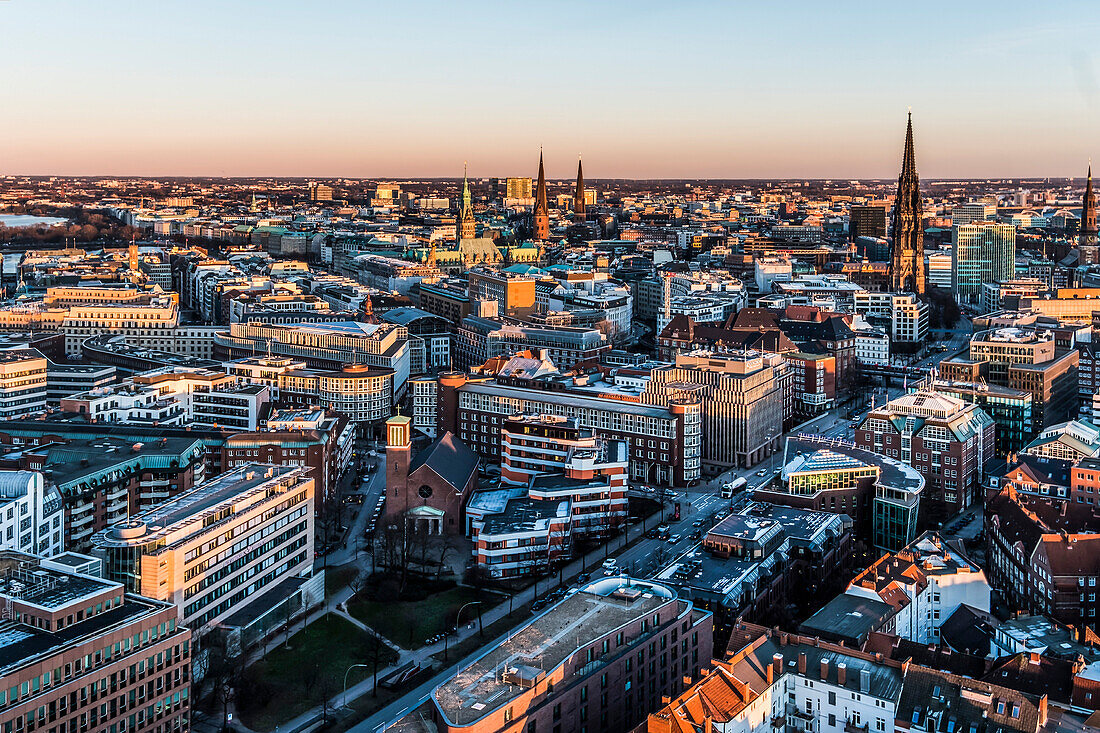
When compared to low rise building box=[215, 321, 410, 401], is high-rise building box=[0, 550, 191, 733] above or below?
below

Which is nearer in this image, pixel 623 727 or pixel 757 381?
pixel 623 727

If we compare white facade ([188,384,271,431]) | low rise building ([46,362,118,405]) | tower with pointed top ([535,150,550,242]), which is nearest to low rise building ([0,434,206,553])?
white facade ([188,384,271,431])

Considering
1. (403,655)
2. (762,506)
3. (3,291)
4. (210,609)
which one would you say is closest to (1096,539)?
(762,506)

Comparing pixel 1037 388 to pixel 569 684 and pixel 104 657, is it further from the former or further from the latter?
pixel 104 657

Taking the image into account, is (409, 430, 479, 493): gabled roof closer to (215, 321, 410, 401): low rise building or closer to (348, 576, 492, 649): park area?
(348, 576, 492, 649): park area

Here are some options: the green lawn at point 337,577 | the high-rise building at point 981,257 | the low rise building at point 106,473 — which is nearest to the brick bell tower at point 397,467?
the green lawn at point 337,577

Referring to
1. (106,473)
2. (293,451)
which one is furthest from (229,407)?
(106,473)

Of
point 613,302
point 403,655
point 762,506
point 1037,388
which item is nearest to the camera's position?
point 403,655
